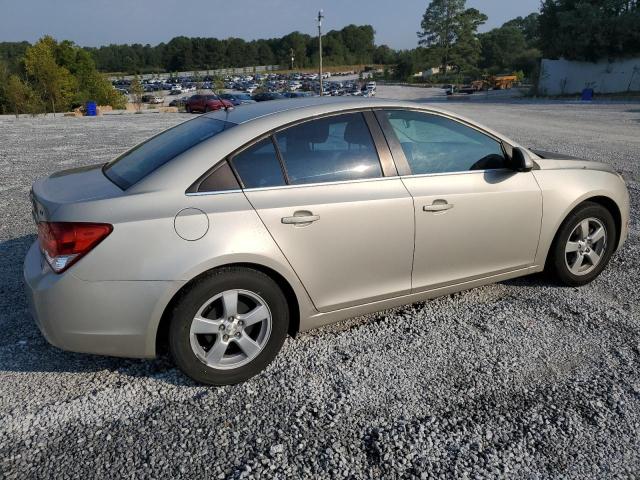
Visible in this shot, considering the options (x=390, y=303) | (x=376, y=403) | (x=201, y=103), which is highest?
(x=390, y=303)

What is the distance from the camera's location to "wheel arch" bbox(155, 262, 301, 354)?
8.80ft

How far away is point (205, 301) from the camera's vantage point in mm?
2715

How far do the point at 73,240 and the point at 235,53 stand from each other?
6982 inches

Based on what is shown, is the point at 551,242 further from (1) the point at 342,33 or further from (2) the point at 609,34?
(1) the point at 342,33

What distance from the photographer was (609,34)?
137 ft

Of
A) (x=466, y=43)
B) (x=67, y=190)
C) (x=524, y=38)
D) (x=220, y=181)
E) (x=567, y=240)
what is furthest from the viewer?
(x=524, y=38)

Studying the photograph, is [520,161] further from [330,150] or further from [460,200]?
[330,150]

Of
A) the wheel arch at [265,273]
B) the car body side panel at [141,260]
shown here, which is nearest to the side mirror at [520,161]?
the wheel arch at [265,273]

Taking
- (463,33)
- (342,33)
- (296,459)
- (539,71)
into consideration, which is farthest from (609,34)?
(342,33)

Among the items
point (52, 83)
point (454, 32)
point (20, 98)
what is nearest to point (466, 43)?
point (454, 32)

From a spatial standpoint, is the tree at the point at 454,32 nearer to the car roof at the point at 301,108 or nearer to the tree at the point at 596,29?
the tree at the point at 596,29

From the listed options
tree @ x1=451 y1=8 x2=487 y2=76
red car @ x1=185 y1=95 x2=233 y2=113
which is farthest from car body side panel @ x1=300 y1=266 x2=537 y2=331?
tree @ x1=451 y1=8 x2=487 y2=76

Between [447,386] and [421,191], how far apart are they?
1.22 meters

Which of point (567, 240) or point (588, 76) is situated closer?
point (567, 240)
